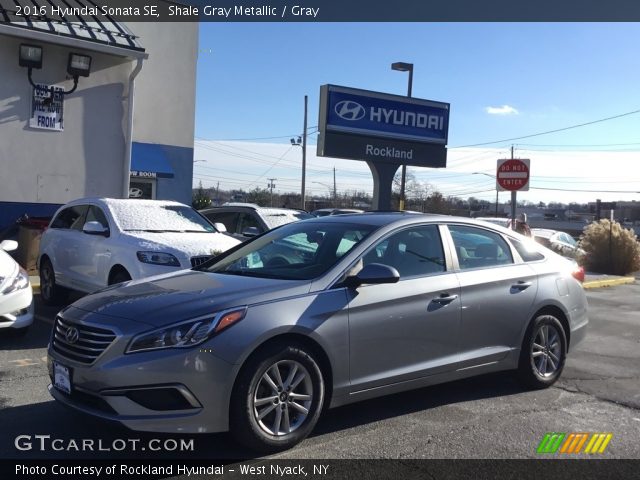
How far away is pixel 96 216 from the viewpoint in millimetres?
9352

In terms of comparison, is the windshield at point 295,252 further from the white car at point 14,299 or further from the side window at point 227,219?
the side window at point 227,219

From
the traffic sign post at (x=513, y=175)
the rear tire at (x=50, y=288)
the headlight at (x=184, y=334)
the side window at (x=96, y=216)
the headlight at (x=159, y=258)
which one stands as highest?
the traffic sign post at (x=513, y=175)

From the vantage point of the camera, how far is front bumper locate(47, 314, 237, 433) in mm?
3859

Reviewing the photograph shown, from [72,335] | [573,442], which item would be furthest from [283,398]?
[573,442]

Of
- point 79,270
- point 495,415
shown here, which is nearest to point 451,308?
point 495,415

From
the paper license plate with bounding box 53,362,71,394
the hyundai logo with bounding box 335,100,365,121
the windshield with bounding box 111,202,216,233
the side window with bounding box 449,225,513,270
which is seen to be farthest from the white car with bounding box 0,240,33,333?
the hyundai logo with bounding box 335,100,365,121

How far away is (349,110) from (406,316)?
12.2 meters

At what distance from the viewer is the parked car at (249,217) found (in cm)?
1227

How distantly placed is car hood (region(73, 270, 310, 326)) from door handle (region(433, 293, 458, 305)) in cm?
120

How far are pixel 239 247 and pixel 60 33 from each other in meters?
10.6

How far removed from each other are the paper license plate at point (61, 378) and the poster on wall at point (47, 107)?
455 inches

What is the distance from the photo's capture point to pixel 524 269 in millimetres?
6008

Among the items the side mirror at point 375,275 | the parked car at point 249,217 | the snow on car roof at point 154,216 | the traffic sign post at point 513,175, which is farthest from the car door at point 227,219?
the side mirror at point 375,275

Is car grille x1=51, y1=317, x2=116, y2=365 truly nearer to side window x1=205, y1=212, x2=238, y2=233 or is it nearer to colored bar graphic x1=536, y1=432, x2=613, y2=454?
colored bar graphic x1=536, y1=432, x2=613, y2=454
